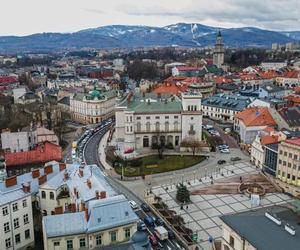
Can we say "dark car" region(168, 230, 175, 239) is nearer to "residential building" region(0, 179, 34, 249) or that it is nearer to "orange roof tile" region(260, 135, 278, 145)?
"residential building" region(0, 179, 34, 249)

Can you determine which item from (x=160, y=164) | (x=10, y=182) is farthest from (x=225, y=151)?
(x=10, y=182)

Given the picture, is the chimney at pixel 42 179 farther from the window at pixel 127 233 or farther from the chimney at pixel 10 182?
the window at pixel 127 233

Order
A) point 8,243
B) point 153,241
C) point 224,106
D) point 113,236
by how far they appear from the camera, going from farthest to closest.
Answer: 1. point 224,106
2. point 153,241
3. point 8,243
4. point 113,236

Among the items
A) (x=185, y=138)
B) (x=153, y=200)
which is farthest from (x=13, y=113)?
(x=153, y=200)

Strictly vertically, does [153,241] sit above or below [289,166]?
below

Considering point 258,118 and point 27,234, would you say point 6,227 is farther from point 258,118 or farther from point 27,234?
point 258,118

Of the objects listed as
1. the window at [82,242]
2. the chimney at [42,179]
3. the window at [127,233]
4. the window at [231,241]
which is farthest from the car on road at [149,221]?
the window at [231,241]

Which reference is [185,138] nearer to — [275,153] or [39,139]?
[275,153]
